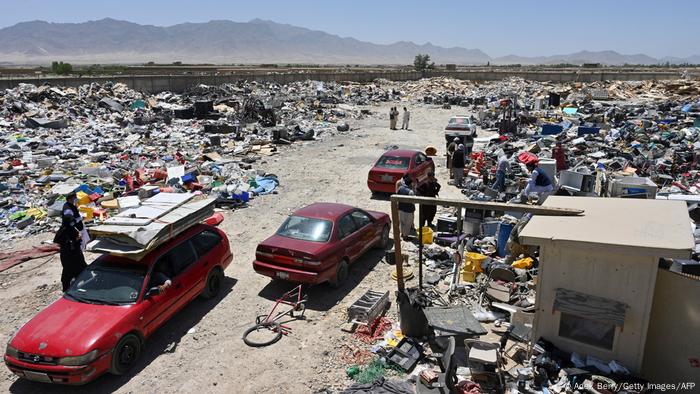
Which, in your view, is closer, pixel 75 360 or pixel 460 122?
pixel 75 360

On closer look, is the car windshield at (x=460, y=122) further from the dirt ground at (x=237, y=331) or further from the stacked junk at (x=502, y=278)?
the dirt ground at (x=237, y=331)

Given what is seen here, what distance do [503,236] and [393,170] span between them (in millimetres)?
5399

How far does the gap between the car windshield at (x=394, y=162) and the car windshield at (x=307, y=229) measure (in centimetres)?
596

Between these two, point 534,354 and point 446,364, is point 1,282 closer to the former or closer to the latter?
point 446,364

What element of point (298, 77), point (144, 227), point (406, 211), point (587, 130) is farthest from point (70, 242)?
point (298, 77)

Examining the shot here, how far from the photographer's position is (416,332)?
6980mm

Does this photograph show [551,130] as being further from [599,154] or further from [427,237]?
[427,237]

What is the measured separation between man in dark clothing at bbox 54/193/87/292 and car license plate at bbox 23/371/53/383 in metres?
2.66

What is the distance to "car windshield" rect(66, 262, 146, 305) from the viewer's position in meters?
6.93

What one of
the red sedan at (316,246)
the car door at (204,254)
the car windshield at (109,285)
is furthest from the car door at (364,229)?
the car windshield at (109,285)

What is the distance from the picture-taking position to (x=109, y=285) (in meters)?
7.10

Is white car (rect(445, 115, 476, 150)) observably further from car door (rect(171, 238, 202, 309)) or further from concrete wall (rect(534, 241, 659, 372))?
concrete wall (rect(534, 241, 659, 372))

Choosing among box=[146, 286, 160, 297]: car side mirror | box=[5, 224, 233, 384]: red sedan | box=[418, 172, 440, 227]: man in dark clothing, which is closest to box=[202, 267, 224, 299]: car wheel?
box=[5, 224, 233, 384]: red sedan

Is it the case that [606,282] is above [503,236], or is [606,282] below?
above
